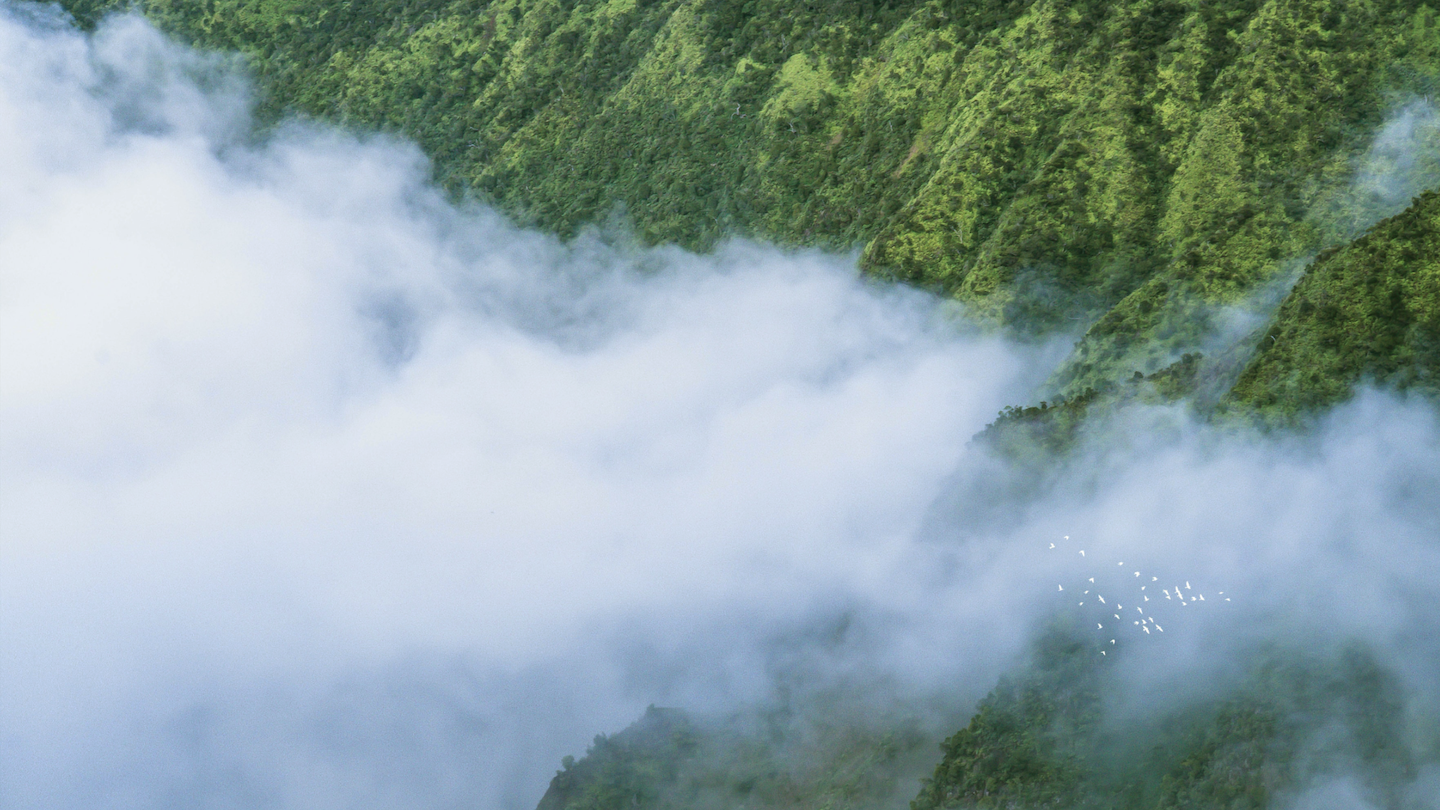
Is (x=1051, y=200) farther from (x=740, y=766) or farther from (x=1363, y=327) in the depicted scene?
(x=740, y=766)

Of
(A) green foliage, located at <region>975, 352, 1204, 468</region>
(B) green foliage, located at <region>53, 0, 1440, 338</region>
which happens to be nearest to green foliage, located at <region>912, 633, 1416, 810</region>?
(A) green foliage, located at <region>975, 352, 1204, 468</region>

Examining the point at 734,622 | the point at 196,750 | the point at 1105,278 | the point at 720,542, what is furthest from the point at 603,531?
the point at 196,750

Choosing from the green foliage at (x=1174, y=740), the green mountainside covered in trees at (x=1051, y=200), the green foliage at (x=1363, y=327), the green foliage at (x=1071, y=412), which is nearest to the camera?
the green foliage at (x=1174, y=740)

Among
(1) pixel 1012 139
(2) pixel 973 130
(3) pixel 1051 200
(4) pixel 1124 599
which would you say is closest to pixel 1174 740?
(4) pixel 1124 599

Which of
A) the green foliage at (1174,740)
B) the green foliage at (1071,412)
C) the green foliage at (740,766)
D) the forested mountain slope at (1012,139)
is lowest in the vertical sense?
the green foliage at (1174,740)

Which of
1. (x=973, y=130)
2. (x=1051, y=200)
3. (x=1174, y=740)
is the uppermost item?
(x=973, y=130)

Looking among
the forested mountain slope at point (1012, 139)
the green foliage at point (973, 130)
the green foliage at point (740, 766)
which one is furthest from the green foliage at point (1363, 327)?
the green foliage at point (740, 766)

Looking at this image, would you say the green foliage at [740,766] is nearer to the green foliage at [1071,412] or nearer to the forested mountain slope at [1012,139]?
the green foliage at [1071,412]
